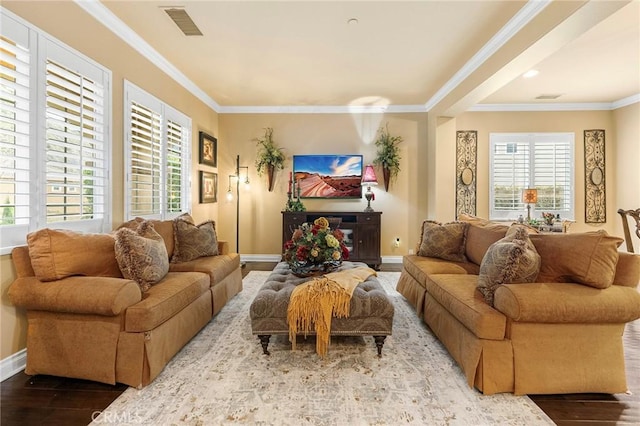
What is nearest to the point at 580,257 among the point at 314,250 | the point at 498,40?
the point at 314,250

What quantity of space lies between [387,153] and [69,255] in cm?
485

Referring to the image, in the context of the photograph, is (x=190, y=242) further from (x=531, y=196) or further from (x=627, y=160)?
(x=627, y=160)

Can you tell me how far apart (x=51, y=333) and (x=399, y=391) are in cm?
235

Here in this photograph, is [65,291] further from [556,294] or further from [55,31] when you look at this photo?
[556,294]

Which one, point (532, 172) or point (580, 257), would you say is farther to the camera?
point (532, 172)

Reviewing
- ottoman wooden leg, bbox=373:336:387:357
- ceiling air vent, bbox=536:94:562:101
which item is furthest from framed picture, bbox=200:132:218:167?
ceiling air vent, bbox=536:94:562:101

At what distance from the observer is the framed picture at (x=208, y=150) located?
517cm

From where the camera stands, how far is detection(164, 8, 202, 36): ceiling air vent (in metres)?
2.87

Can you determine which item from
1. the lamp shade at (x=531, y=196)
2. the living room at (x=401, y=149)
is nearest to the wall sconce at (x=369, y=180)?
the living room at (x=401, y=149)

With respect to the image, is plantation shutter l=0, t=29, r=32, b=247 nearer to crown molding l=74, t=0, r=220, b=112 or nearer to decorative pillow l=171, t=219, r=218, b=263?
crown molding l=74, t=0, r=220, b=112

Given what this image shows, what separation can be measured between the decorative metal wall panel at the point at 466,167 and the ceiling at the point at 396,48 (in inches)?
33.0

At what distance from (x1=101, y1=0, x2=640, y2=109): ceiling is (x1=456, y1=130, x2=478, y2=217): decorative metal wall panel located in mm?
838

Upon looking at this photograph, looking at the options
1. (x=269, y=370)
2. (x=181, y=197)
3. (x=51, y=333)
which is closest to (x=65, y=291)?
(x=51, y=333)

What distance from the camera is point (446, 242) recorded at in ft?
11.2
